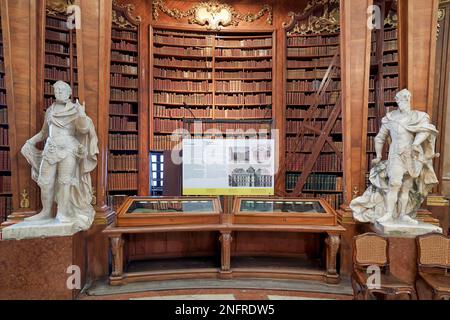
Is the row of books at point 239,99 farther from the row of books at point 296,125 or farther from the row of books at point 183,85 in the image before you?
the row of books at point 296,125

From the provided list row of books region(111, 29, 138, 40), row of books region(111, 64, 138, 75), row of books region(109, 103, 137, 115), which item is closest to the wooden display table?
row of books region(109, 103, 137, 115)

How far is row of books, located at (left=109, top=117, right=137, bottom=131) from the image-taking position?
5129mm

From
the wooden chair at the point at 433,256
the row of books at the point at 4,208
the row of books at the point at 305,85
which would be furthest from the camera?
the row of books at the point at 305,85

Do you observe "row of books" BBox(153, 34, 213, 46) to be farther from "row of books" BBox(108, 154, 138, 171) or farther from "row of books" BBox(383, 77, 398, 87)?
"row of books" BBox(383, 77, 398, 87)

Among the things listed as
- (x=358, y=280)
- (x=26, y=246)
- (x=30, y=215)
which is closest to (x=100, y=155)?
(x=30, y=215)

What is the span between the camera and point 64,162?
2.49 m

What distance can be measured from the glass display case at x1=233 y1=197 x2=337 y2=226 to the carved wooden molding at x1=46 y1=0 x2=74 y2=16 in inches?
180

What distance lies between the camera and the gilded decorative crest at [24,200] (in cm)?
279

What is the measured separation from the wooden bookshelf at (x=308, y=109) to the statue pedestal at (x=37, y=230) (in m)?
3.89

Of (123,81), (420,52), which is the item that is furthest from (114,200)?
(420,52)

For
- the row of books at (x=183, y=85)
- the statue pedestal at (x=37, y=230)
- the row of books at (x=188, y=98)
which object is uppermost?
the row of books at (x=183, y=85)

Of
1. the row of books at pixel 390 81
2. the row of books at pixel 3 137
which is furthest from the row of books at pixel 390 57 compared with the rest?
the row of books at pixel 3 137

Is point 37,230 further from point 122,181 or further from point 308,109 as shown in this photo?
point 308,109

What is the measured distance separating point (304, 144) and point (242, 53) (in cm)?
223
